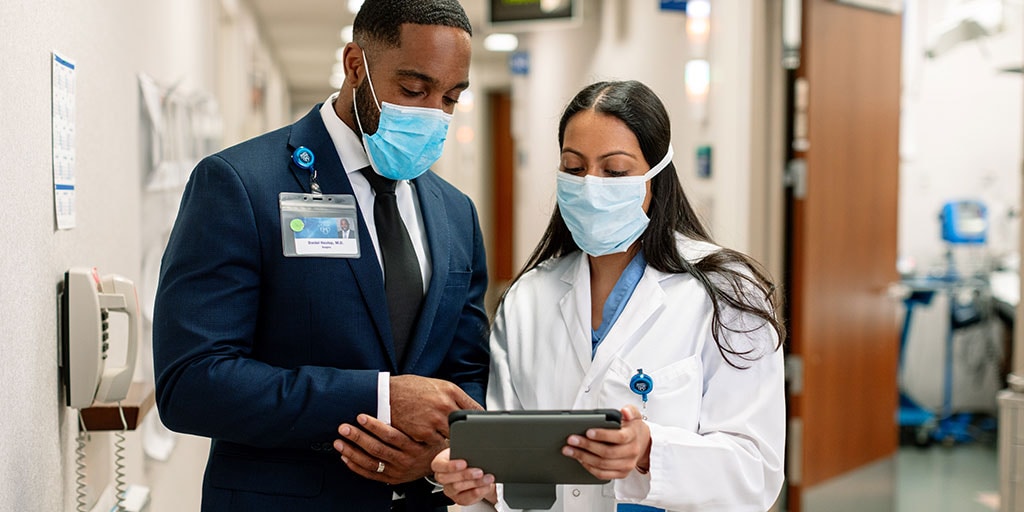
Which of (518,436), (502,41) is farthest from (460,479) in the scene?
(502,41)

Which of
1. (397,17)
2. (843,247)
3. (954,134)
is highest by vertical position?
(954,134)

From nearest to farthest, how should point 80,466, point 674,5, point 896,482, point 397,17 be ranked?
point 397,17, point 80,466, point 674,5, point 896,482

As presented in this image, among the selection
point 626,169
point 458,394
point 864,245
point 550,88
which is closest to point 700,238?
point 626,169

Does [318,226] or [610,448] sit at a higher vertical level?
[318,226]

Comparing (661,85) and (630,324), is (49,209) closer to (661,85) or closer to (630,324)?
(630,324)

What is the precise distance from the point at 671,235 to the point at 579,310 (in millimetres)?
227

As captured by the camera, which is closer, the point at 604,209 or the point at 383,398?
the point at 383,398

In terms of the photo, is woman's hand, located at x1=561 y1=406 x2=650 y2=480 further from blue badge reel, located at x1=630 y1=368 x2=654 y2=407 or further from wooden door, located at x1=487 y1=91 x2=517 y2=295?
wooden door, located at x1=487 y1=91 x2=517 y2=295

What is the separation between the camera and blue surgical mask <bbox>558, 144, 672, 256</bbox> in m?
1.69

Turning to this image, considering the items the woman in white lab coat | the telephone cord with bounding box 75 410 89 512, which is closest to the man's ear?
the woman in white lab coat

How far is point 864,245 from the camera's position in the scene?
4.33m

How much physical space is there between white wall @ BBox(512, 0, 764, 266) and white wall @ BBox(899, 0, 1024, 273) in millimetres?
2038

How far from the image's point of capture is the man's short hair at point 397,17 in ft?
5.22

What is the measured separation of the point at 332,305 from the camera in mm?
1530
